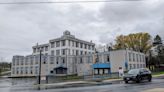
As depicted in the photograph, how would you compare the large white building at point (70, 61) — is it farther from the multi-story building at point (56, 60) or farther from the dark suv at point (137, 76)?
the dark suv at point (137, 76)

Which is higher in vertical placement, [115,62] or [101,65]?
[115,62]

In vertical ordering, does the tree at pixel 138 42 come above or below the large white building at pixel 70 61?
above

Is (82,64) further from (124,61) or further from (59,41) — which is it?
(124,61)

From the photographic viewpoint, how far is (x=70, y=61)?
257 feet

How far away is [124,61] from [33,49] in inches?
2232

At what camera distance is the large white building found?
6241 centimetres

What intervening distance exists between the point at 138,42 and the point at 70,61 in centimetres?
2615

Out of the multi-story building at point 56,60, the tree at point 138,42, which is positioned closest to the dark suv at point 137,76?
the multi-story building at point 56,60

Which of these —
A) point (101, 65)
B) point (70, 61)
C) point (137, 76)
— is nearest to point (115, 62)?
point (101, 65)

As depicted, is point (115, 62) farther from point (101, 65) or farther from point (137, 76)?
point (137, 76)

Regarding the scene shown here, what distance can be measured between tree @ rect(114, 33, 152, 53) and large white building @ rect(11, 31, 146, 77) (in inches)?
283

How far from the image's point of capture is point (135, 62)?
63.7m

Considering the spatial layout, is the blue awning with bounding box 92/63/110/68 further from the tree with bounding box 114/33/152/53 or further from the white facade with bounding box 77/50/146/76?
the tree with bounding box 114/33/152/53

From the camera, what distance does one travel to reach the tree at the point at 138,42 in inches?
2985
